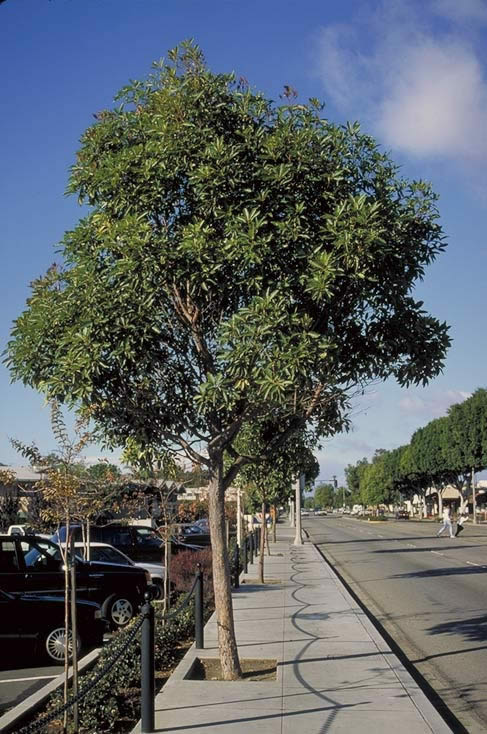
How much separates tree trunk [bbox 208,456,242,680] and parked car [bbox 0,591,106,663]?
2.41 metres

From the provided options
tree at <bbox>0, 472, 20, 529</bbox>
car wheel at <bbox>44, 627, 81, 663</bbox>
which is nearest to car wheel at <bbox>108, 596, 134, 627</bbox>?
car wheel at <bbox>44, 627, 81, 663</bbox>

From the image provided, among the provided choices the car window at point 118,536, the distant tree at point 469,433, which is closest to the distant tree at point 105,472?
the car window at point 118,536

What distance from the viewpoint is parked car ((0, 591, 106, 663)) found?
1121cm

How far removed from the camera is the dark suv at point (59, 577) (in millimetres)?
12734

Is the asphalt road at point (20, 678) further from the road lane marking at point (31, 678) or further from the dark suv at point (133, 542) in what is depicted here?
the dark suv at point (133, 542)

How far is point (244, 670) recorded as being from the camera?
34.5 ft

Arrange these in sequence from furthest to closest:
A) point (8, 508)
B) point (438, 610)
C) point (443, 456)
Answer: point (443, 456)
point (8, 508)
point (438, 610)

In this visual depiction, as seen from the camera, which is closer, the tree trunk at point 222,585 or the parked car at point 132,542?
the tree trunk at point 222,585

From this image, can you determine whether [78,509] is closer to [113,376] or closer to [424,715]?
[113,376]

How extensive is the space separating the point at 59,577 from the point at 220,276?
6124 mm

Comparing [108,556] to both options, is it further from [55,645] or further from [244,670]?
[244,670]

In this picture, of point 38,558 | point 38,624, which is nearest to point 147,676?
point 38,624

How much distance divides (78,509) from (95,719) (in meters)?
2.84

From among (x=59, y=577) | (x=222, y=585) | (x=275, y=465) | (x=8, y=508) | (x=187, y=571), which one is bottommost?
(x=187, y=571)
